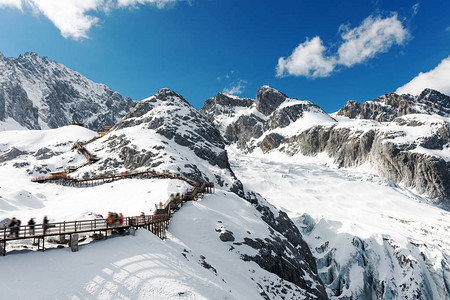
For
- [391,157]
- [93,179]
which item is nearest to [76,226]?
[93,179]

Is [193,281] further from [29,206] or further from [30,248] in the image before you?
[29,206]

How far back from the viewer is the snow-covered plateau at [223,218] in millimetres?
17000

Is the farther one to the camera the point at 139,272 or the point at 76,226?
the point at 76,226

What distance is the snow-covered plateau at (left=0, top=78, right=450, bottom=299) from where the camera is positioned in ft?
55.8

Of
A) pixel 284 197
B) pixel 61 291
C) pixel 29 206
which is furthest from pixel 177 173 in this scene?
pixel 284 197

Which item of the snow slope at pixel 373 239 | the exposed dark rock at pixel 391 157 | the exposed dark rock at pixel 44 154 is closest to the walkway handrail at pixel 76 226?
the snow slope at pixel 373 239

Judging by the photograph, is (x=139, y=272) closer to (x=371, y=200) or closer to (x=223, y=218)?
(x=223, y=218)

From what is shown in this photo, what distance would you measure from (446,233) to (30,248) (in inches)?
3363

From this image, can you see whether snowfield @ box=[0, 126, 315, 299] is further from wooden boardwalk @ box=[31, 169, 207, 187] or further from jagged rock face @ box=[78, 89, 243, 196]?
jagged rock face @ box=[78, 89, 243, 196]

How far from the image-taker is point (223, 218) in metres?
34.8

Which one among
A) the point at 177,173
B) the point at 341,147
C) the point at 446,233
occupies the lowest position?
the point at 446,233

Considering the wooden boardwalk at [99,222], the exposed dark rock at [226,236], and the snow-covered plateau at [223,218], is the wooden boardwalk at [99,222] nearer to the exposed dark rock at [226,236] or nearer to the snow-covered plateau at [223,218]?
the snow-covered plateau at [223,218]

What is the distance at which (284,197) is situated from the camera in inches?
3939

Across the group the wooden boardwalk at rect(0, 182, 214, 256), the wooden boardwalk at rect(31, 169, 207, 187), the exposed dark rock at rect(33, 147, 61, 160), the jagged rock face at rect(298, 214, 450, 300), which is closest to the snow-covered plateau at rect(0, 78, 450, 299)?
the jagged rock face at rect(298, 214, 450, 300)
